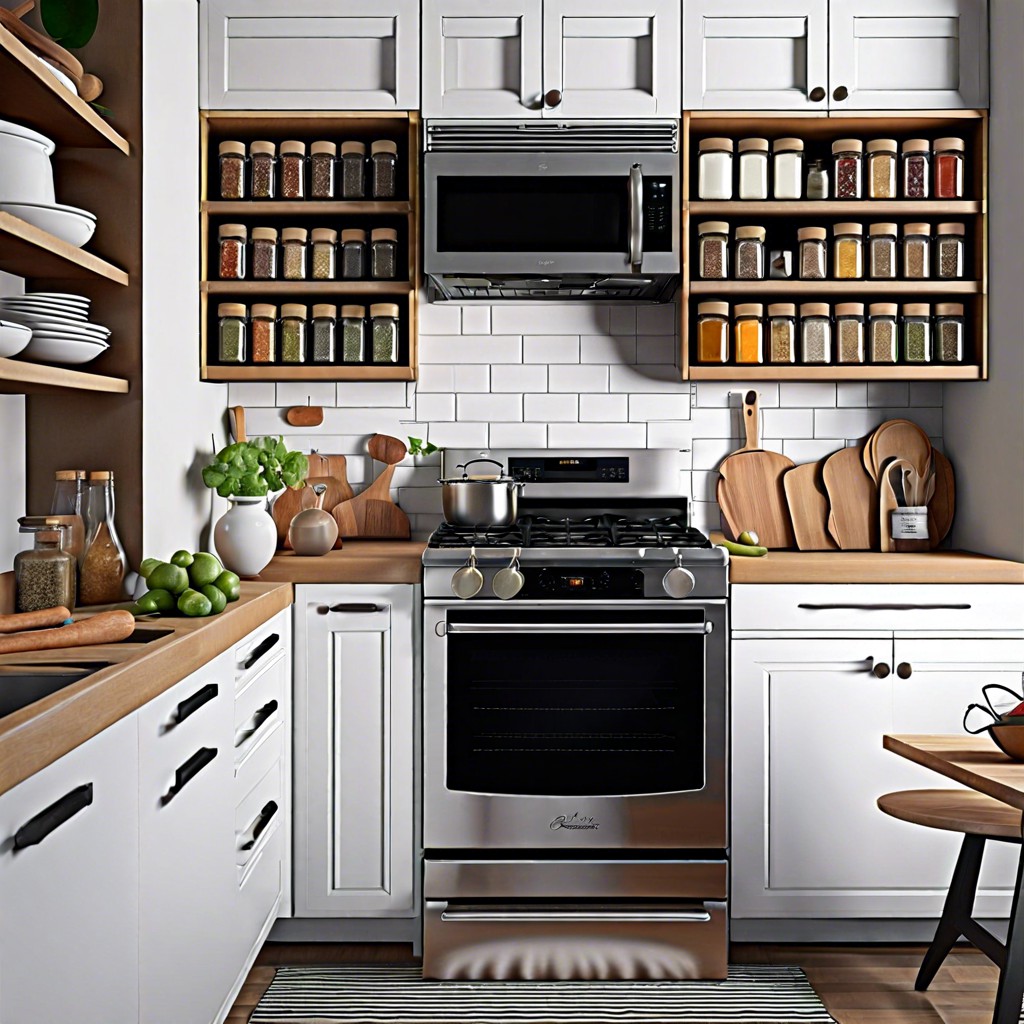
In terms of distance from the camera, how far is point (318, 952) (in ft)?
9.02

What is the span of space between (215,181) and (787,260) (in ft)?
5.56

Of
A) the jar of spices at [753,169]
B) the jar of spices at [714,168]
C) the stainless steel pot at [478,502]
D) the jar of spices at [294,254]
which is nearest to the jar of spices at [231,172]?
the jar of spices at [294,254]

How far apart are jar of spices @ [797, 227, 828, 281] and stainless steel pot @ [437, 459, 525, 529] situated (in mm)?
1077

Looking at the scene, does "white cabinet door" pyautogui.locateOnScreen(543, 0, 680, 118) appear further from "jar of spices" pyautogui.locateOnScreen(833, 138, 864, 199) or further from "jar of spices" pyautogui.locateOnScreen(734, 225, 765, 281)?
"jar of spices" pyautogui.locateOnScreen(833, 138, 864, 199)

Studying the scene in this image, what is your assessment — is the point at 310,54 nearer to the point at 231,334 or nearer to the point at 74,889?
the point at 231,334

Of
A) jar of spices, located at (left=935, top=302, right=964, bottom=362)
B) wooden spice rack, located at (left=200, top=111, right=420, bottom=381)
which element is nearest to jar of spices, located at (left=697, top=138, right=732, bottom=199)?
jar of spices, located at (left=935, top=302, right=964, bottom=362)

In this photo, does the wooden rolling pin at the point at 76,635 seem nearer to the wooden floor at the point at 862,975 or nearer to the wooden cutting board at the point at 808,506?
the wooden floor at the point at 862,975

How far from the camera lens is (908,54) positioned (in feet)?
9.62

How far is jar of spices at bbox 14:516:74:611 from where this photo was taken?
6.97ft

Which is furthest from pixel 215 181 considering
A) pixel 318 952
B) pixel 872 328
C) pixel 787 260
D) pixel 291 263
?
pixel 318 952

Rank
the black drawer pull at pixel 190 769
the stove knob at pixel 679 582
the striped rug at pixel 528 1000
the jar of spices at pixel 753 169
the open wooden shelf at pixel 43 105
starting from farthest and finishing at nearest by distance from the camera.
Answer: the jar of spices at pixel 753 169
the stove knob at pixel 679 582
the striped rug at pixel 528 1000
the open wooden shelf at pixel 43 105
the black drawer pull at pixel 190 769

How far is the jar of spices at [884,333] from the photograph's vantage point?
303 centimetres

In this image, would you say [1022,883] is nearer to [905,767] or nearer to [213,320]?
[905,767]

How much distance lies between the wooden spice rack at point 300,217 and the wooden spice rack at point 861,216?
79 cm
